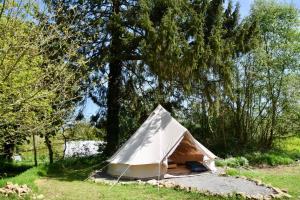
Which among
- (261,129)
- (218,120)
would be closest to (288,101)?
(261,129)

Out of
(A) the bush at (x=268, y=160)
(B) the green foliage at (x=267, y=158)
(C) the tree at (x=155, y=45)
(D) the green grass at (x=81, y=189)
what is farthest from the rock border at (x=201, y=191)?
(A) the bush at (x=268, y=160)

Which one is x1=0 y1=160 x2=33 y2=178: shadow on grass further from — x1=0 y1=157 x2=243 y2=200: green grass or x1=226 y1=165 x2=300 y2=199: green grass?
A: x1=226 y1=165 x2=300 y2=199: green grass

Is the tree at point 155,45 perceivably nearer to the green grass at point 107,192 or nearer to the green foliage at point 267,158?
the green foliage at point 267,158

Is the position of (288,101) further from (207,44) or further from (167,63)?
(167,63)

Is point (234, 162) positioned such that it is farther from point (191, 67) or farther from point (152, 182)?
point (152, 182)

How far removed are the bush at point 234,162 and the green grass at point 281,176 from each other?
871 millimetres

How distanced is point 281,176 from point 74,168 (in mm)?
7944

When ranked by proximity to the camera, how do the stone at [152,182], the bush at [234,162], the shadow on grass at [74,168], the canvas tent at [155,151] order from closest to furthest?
the stone at [152,182]
the canvas tent at [155,151]
the shadow on grass at [74,168]
the bush at [234,162]

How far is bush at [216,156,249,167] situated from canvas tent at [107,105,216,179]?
98 centimetres

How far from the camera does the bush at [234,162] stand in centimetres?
1578

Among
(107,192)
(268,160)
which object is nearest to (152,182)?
(107,192)

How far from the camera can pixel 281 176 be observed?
1363cm

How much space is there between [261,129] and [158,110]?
7916 millimetres

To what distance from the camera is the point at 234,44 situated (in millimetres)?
16703
